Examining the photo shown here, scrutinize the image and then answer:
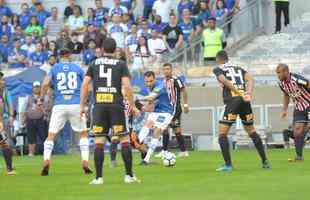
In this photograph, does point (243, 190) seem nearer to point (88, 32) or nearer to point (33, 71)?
point (33, 71)

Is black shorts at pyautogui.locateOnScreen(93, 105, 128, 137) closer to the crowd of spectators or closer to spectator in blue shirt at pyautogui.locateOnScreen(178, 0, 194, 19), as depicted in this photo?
the crowd of spectators

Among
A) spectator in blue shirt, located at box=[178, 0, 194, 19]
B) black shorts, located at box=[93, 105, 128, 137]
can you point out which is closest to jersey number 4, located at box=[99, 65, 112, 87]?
black shorts, located at box=[93, 105, 128, 137]

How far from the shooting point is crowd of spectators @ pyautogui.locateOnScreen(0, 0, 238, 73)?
32.3 meters

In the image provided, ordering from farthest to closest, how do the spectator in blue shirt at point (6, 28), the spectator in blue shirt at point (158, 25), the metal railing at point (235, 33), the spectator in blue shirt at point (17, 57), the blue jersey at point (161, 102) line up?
1. the spectator in blue shirt at point (6, 28)
2. the spectator in blue shirt at point (17, 57)
3. the spectator in blue shirt at point (158, 25)
4. the metal railing at point (235, 33)
5. the blue jersey at point (161, 102)

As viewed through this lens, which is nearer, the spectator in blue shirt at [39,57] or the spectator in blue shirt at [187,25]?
the spectator in blue shirt at [187,25]

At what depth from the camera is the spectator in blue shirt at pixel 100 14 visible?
34938 millimetres

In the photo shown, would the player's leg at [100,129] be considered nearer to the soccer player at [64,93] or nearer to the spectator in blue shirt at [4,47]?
the soccer player at [64,93]

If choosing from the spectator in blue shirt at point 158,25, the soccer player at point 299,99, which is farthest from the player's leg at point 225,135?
the spectator in blue shirt at point 158,25

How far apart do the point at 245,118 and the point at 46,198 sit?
571 cm

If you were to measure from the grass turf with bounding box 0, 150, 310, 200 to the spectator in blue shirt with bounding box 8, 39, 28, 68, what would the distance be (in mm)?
12782

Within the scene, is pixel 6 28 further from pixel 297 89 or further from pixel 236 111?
pixel 236 111

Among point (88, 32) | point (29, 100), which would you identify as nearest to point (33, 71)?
point (29, 100)

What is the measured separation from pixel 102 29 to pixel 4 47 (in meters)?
3.68

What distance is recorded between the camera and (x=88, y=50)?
1300 inches
